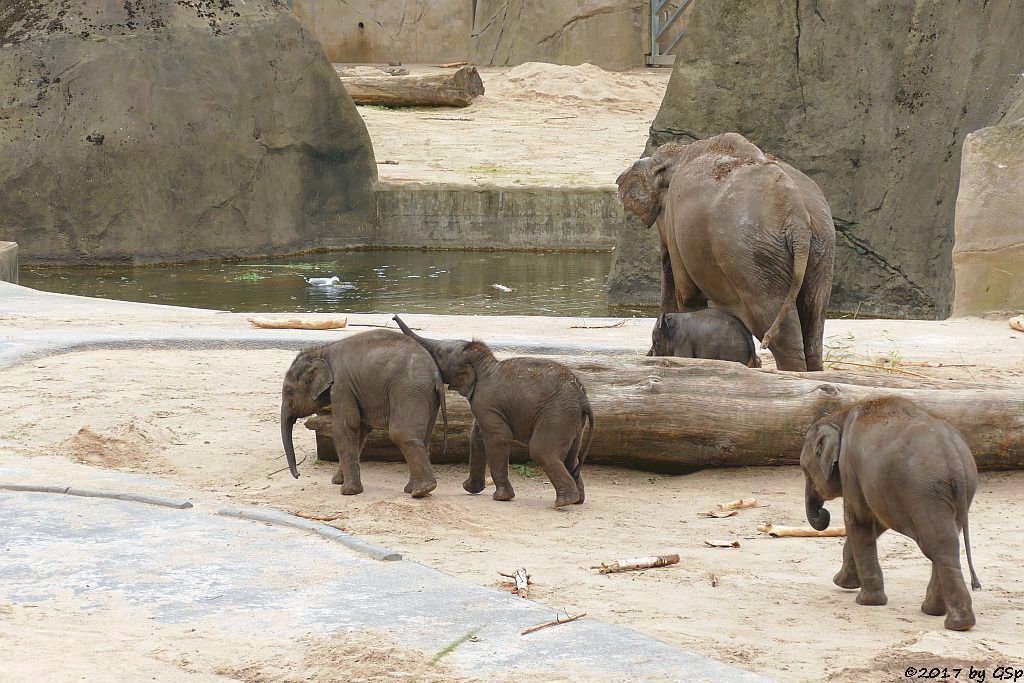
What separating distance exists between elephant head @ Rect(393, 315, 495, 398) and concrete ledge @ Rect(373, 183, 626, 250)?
505 inches

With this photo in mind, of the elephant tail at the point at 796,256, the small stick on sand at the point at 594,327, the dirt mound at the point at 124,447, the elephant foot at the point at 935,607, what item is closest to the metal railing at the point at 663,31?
the small stick on sand at the point at 594,327

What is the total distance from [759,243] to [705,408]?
990 mm

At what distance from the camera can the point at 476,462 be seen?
20.0 feet

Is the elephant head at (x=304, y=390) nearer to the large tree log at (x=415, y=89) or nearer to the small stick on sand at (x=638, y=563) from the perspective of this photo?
the small stick on sand at (x=638, y=563)

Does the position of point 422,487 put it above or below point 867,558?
below

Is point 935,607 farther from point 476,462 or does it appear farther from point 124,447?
point 124,447

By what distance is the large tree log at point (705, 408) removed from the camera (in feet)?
20.8

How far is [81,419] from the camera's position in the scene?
7.23 metres

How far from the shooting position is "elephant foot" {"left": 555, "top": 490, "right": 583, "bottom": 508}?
5.82 meters

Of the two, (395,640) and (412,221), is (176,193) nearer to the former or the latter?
(412,221)

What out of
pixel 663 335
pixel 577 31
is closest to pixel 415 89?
pixel 577 31

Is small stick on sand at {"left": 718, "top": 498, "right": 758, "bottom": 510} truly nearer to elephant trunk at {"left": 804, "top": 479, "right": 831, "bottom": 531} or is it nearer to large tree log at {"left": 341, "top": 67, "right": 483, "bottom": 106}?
elephant trunk at {"left": 804, "top": 479, "right": 831, "bottom": 531}

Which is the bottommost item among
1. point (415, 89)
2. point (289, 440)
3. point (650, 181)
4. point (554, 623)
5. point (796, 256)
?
point (289, 440)

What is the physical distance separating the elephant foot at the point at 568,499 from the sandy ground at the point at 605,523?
0.14 ft
